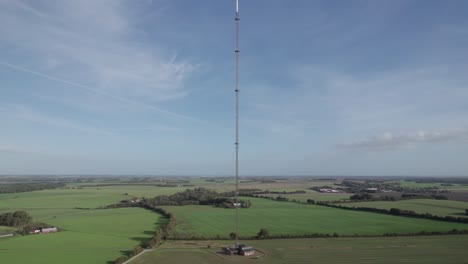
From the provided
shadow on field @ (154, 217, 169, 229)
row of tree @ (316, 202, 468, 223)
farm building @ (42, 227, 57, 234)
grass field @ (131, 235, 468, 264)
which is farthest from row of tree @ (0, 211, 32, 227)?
row of tree @ (316, 202, 468, 223)

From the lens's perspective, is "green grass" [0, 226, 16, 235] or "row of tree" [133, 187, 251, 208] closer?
"green grass" [0, 226, 16, 235]

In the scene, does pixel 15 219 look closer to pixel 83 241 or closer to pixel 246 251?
pixel 83 241

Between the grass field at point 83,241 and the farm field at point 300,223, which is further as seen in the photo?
the farm field at point 300,223

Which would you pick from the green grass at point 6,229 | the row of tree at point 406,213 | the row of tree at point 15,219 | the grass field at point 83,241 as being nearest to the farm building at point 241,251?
the grass field at point 83,241

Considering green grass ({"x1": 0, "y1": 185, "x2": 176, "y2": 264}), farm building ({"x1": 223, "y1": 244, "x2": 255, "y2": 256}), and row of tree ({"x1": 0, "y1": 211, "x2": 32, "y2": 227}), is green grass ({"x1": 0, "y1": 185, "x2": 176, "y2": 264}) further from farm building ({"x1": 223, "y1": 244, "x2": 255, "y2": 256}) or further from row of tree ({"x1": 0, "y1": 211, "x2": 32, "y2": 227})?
farm building ({"x1": 223, "y1": 244, "x2": 255, "y2": 256})

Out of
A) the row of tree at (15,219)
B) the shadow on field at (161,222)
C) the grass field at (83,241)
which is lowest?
the grass field at (83,241)

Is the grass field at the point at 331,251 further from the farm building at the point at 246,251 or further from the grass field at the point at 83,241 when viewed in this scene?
the grass field at the point at 83,241

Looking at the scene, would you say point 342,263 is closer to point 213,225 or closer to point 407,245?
point 407,245
